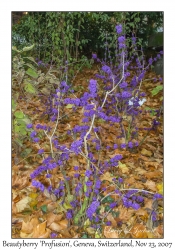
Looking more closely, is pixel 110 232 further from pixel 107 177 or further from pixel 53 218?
pixel 107 177

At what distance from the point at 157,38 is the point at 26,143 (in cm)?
500

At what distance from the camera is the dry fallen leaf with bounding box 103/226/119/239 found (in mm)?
1739

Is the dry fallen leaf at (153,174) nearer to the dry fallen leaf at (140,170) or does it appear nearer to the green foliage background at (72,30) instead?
the dry fallen leaf at (140,170)

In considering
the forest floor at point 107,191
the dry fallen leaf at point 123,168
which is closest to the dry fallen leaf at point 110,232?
the forest floor at point 107,191

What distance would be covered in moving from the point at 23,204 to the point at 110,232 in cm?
64

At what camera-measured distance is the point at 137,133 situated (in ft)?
9.46

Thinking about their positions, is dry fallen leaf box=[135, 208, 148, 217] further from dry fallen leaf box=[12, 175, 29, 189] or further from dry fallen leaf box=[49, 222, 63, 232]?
dry fallen leaf box=[12, 175, 29, 189]

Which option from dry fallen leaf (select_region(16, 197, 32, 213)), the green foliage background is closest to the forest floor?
dry fallen leaf (select_region(16, 197, 32, 213))

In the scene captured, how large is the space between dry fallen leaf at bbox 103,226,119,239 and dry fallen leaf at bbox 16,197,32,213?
0.58 metres

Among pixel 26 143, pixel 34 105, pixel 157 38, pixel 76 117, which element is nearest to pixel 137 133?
pixel 76 117

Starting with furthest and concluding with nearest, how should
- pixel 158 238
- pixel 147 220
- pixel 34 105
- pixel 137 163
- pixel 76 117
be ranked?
pixel 34 105
pixel 76 117
pixel 137 163
pixel 147 220
pixel 158 238
